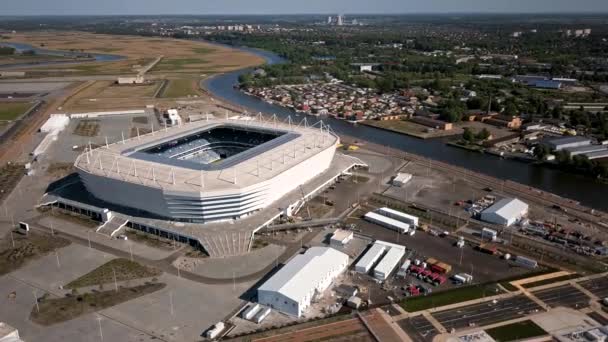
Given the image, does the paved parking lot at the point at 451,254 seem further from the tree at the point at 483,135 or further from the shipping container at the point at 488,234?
the tree at the point at 483,135

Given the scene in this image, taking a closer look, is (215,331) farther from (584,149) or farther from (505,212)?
(584,149)

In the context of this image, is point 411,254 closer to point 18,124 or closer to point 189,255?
point 189,255

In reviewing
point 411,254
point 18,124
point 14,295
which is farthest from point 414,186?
point 18,124

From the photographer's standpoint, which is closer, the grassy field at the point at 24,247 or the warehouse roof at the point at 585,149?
the grassy field at the point at 24,247

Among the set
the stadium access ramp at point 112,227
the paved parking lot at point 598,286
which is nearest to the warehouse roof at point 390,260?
the paved parking lot at point 598,286

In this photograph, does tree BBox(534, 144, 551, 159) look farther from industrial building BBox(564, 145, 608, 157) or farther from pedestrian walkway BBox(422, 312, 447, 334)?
pedestrian walkway BBox(422, 312, 447, 334)

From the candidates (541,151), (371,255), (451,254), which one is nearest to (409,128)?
(541,151)
